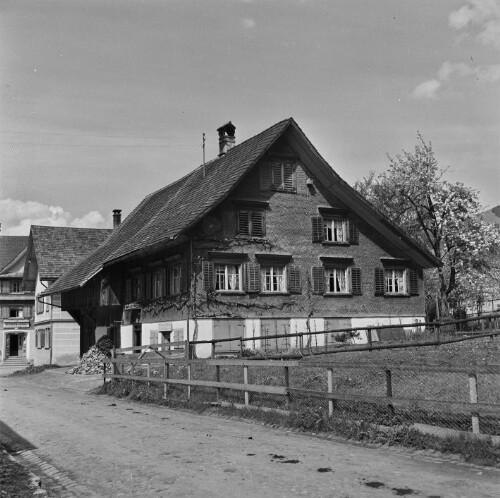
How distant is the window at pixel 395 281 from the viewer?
35.6m

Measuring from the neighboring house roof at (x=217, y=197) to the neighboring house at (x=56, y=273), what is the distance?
270 inches

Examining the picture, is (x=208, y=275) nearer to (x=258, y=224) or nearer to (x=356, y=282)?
(x=258, y=224)

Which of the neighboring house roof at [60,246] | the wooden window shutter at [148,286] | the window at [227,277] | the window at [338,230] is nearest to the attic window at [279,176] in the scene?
the window at [338,230]

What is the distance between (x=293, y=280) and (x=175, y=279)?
212 inches

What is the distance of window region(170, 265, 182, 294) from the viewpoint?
31.5m

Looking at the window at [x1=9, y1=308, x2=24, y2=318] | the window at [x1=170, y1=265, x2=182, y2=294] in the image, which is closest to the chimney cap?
the window at [x1=170, y1=265, x2=182, y2=294]

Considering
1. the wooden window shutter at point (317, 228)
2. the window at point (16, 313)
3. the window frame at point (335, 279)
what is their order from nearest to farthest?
the wooden window shutter at point (317, 228), the window frame at point (335, 279), the window at point (16, 313)

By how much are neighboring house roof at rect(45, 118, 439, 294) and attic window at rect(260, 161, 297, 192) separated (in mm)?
859

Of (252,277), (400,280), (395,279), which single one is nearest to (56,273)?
(252,277)

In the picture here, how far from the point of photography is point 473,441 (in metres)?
9.56

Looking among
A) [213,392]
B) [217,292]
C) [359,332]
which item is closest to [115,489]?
[213,392]

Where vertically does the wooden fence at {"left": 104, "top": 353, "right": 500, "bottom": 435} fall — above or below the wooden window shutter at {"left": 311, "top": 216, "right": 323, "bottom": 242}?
below

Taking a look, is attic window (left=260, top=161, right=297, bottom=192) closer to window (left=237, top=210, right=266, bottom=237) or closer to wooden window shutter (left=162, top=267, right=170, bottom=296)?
window (left=237, top=210, right=266, bottom=237)

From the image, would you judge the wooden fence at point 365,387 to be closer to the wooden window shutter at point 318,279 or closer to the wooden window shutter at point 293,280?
the wooden window shutter at point 293,280
